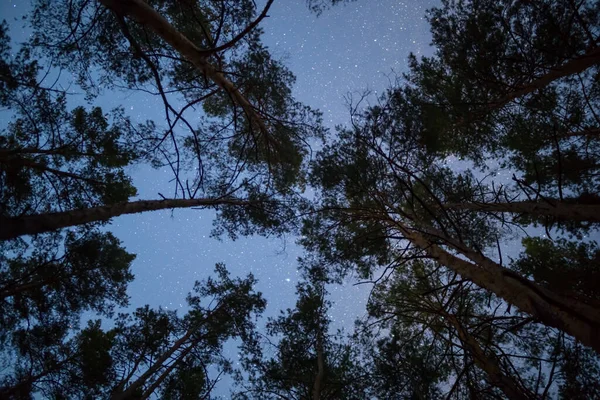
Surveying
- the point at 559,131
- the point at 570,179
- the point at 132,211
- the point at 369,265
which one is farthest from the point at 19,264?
the point at 570,179

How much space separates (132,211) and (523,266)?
33.0ft

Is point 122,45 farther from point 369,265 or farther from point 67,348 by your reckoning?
point 369,265

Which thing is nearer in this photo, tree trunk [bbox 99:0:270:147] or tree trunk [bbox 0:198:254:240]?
tree trunk [bbox 99:0:270:147]

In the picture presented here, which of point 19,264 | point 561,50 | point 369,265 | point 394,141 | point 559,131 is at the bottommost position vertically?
point 19,264

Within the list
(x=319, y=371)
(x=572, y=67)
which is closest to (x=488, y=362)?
(x=572, y=67)

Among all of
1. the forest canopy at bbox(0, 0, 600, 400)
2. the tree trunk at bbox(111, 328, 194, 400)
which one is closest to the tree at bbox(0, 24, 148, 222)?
the forest canopy at bbox(0, 0, 600, 400)

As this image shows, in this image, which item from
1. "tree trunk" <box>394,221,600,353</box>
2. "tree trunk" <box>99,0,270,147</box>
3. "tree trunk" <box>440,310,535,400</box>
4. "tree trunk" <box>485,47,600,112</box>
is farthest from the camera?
"tree trunk" <box>485,47,600,112</box>

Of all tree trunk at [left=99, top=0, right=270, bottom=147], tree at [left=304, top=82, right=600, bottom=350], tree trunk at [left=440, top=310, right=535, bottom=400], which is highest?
tree at [left=304, top=82, right=600, bottom=350]

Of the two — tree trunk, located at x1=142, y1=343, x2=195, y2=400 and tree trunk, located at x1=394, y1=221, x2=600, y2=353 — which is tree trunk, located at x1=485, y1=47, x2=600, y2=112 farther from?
tree trunk, located at x1=142, y1=343, x2=195, y2=400

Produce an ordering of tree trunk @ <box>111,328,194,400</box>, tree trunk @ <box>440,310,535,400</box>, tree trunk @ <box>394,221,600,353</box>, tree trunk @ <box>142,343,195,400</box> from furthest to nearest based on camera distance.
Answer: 1. tree trunk @ <box>142,343,195,400</box>
2. tree trunk @ <box>111,328,194,400</box>
3. tree trunk @ <box>394,221,600,353</box>
4. tree trunk @ <box>440,310,535,400</box>

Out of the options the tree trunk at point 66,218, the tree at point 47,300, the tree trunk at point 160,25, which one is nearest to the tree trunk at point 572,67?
the tree trunk at point 160,25

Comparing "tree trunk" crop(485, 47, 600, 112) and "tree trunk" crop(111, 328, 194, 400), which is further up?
"tree trunk" crop(485, 47, 600, 112)

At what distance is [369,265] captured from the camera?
9664mm

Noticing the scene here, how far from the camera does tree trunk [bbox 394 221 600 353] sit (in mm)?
2160
